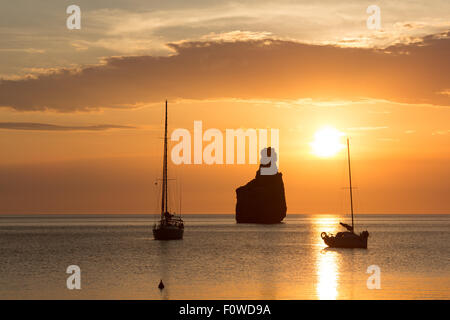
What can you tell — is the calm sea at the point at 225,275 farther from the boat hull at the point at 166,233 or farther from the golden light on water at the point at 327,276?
the boat hull at the point at 166,233

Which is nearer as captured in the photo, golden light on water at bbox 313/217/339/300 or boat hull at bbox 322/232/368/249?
golden light on water at bbox 313/217/339/300

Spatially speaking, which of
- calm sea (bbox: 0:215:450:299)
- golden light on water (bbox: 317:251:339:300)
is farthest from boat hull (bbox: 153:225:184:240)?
golden light on water (bbox: 317:251:339:300)

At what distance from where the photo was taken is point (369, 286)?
5162 centimetres

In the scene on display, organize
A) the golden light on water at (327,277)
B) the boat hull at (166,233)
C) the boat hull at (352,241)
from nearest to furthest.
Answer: the golden light on water at (327,277) → the boat hull at (352,241) → the boat hull at (166,233)

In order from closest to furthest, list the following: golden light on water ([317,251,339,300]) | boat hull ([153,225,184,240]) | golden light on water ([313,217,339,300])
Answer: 1. golden light on water ([317,251,339,300])
2. golden light on water ([313,217,339,300])
3. boat hull ([153,225,184,240])

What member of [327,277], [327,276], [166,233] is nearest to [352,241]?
[166,233]

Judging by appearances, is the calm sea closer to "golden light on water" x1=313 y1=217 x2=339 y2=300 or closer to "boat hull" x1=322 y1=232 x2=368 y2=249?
"golden light on water" x1=313 y1=217 x2=339 y2=300

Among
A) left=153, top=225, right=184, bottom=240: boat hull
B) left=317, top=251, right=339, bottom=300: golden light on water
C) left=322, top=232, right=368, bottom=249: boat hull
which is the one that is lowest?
left=317, top=251, right=339, bottom=300: golden light on water

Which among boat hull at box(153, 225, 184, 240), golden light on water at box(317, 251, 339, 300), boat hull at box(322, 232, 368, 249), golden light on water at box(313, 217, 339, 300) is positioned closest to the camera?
golden light on water at box(317, 251, 339, 300)

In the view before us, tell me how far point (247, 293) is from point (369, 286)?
35.0ft

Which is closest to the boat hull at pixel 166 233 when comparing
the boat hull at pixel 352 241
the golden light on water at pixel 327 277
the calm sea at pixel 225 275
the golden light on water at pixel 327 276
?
the calm sea at pixel 225 275

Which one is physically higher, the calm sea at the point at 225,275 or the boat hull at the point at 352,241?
the boat hull at the point at 352,241
